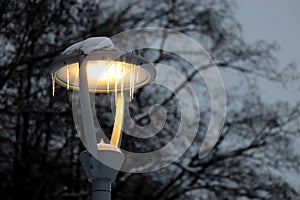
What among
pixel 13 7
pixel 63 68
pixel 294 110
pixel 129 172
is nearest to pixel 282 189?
pixel 294 110

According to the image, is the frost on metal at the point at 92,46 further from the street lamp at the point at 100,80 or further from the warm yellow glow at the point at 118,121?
the warm yellow glow at the point at 118,121

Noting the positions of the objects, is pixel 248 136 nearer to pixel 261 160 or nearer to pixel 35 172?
pixel 261 160

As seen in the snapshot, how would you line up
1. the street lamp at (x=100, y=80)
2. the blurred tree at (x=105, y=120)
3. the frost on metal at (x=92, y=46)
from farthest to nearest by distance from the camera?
the blurred tree at (x=105, y=120) → the frost on metal at (x=92, y=46) → the street lamp at (x=100, y=80)

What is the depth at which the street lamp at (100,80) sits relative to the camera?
14.7 feet

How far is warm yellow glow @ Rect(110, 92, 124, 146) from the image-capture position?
4582 mm

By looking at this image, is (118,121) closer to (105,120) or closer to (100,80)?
(100,80)

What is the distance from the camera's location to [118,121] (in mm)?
4605

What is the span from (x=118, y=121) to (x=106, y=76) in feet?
1.08

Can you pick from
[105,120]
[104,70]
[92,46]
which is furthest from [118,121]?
[105,120]

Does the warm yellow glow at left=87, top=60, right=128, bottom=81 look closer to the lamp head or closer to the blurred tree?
the lamp head

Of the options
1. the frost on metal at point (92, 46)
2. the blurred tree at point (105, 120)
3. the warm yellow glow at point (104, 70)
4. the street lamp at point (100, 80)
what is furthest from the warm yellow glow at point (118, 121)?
the blurred tree at point (105, 120)

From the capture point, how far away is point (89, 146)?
4426 millimetres

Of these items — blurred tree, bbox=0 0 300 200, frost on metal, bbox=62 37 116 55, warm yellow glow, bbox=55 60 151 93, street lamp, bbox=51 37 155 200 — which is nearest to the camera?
street lamp, bbox=51 37 155 200

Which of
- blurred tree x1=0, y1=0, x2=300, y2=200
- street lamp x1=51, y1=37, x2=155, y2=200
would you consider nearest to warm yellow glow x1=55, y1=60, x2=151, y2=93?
street lamp x1=51, y1=37, x2=155, y2=200
